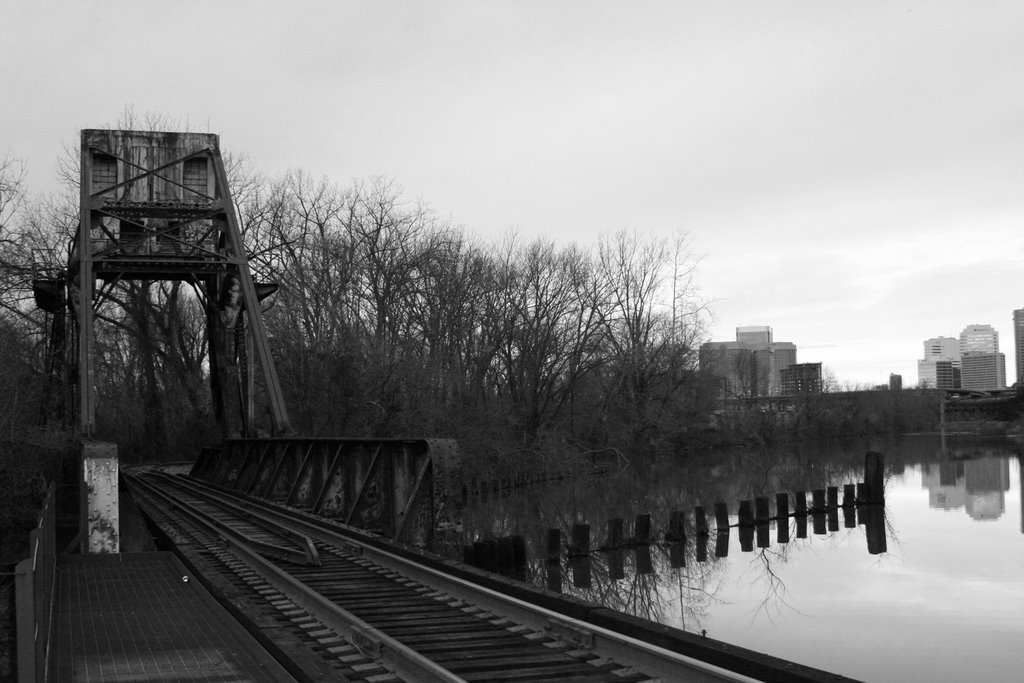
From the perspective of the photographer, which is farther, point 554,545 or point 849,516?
point 849,516

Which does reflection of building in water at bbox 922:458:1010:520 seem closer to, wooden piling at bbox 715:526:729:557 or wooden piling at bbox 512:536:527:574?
wooden piling at bbox 715:526:729:557

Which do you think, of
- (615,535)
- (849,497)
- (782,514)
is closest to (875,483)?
(849,497)

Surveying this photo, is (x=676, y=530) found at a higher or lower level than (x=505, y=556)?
lower

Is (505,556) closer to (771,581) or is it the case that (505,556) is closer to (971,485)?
(771,581)

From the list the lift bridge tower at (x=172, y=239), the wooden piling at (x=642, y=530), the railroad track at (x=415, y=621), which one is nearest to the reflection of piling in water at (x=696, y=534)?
the wooden piling at (x=642, y=530)

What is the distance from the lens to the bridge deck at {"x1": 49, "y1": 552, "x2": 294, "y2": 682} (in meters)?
7.17

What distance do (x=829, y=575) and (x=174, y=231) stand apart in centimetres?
1955

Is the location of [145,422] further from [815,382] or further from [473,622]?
[815,382]

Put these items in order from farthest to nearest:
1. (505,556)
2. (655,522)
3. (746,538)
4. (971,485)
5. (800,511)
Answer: (971,485) → (800,511) → (655,522) → (746,538) → (505,556)

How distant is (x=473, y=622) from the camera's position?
8.25m

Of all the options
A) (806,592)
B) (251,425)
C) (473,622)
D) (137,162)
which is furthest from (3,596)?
(137,162)

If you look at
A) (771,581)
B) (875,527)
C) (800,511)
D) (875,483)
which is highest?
(875,483)

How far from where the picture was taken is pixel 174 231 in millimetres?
27922

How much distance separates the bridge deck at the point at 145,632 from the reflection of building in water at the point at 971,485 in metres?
27.9
